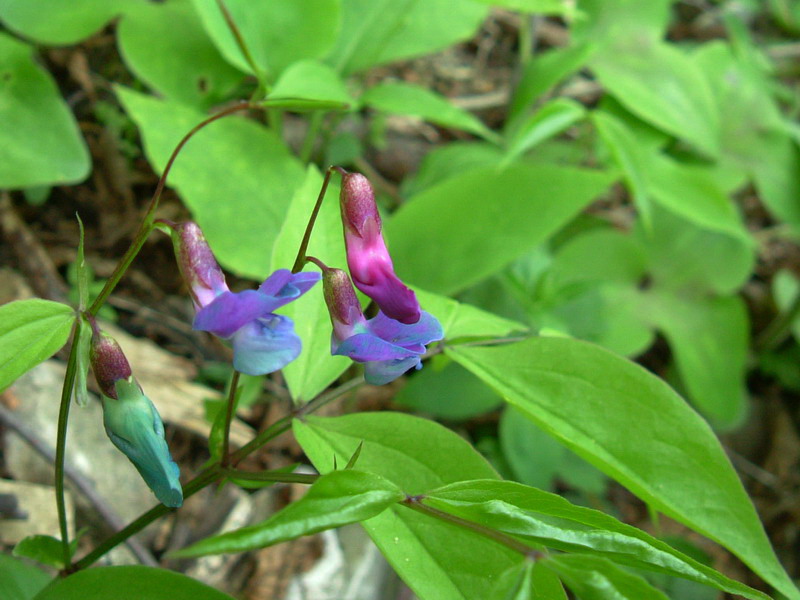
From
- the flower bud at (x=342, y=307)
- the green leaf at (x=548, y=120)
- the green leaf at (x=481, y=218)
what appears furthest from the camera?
the green leaf at (x=548, y=120)

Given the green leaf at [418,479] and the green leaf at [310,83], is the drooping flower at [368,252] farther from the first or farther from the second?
the green leaf at [310,83]

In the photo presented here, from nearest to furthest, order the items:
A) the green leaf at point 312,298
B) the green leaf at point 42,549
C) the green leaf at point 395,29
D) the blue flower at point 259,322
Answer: the blue flower at point 259,322 < the green leaf at point 42,549 < the green leaf at point 312,298 < the green leaf at point 395,29

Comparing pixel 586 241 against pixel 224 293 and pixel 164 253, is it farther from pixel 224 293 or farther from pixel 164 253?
pixel 224 293

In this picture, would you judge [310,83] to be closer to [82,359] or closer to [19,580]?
[82,359]

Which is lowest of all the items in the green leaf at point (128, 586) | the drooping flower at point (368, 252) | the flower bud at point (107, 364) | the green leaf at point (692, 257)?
the green leaf at point (692, 257)

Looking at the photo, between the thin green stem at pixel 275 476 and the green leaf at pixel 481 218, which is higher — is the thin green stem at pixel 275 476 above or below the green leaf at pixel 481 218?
above

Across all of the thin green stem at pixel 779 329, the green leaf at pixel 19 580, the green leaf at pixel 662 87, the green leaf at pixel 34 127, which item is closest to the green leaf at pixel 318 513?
the green leaf at pixel 19 580

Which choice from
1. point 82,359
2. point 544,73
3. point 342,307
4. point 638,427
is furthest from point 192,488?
point 544,73
